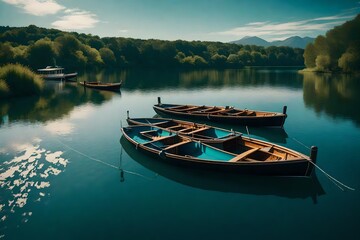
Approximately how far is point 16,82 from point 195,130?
44723mm

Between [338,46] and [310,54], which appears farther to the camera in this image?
[310,54]

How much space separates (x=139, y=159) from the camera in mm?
22656

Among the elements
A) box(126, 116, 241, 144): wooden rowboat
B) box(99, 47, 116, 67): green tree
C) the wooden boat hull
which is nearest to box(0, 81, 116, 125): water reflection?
box(126, 116, 241, 144): wooden rowboat

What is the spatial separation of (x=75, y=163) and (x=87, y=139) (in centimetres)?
644

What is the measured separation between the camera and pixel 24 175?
19.6 meters

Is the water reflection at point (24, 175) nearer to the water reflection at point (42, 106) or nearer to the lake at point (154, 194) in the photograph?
the lake at point (154, 194)

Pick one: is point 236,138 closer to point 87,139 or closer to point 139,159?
point 139,159

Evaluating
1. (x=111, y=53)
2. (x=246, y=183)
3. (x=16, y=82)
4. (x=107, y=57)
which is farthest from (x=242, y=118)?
(x=111, y=53)

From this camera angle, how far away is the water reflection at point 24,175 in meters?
15.4

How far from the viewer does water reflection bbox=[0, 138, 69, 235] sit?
50.4ft

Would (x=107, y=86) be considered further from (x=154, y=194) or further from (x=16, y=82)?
(x=154, y=194)

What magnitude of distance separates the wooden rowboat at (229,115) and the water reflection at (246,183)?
11718 mm

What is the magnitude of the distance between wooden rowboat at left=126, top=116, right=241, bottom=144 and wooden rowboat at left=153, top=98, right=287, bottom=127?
607 cm

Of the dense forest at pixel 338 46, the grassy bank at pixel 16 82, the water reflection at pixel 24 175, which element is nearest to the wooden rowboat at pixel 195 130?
the water reflection at pixel 24 175
